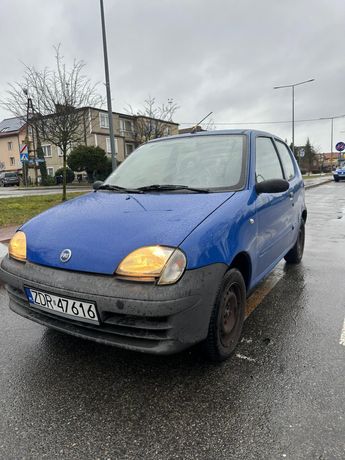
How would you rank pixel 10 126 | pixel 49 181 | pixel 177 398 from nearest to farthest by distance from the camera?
pixel 177 398
pixel 49 181
pixel 10 126

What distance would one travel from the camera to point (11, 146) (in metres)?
49.1

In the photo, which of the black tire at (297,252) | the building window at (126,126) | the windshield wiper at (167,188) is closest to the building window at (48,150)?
the building window at (126,126)

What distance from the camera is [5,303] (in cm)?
390

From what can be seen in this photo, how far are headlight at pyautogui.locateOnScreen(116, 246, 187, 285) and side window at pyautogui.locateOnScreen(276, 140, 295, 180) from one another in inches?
103

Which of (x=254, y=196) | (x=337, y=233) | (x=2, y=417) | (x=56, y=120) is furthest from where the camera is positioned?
(x=56, y=120)

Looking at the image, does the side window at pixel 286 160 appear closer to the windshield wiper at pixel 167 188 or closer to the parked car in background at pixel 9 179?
the windshield wiper at pixel 167 188

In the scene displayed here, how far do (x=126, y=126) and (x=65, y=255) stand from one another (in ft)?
150

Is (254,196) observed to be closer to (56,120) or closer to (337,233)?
(337,233)

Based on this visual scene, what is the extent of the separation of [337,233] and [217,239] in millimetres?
6137

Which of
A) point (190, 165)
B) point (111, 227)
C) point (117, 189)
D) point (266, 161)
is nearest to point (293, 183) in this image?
point (266, 161)

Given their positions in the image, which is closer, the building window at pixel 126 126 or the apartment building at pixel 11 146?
the building window at pixel 126 126

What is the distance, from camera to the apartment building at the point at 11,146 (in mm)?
48188

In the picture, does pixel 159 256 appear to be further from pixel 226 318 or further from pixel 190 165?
pixel 190 165

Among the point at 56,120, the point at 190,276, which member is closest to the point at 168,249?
the point at 190,276
